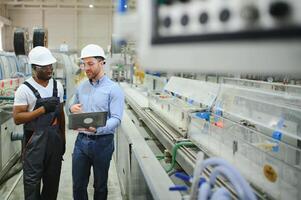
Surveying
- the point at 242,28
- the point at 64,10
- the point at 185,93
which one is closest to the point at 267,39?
the point at 242,28

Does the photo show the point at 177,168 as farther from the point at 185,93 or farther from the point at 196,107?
the point at 185,93

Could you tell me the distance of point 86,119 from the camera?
215cm

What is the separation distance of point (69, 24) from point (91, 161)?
1132cm

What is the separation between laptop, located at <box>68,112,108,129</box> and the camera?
7.03ft

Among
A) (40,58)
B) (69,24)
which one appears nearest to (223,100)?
(40,58)

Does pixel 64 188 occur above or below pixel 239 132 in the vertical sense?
below

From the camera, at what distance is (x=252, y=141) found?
142 cm

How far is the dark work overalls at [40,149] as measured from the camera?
2295 millimetres

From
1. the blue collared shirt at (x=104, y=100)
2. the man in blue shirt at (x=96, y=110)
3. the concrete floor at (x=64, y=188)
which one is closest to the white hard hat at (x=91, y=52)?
the man in blue shirt at (x=96, y=110)

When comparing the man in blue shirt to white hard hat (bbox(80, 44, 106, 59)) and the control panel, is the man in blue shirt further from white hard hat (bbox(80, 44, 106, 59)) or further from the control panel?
the control panel

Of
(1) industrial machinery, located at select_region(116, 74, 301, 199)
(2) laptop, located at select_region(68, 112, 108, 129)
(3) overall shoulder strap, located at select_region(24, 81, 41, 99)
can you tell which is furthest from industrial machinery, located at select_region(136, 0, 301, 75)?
(3) overall shoulder strap, located at select_region(24, 81, 41, 99)

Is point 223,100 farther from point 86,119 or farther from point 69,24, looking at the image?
point 69,24

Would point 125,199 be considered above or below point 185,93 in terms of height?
below

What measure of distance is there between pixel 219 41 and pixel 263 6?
9 centimetres
